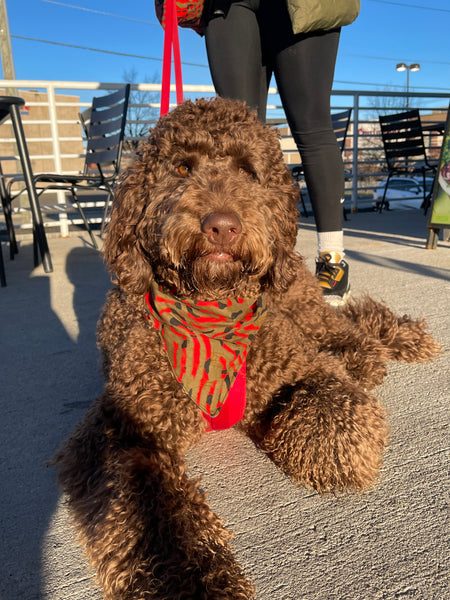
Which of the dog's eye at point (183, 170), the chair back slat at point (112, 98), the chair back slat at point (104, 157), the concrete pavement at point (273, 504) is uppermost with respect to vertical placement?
the chair back slat at point (112, 98)

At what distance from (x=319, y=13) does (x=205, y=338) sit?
1.89 metres

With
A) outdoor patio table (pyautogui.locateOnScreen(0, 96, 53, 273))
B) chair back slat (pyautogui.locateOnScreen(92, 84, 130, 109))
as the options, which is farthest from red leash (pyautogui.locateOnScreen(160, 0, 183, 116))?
chair back slat (pyautogui.locateOnScreen(92, 84, 130, 109))

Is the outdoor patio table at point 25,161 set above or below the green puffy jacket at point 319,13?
below

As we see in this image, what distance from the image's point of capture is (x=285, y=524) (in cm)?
132

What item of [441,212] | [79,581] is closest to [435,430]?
[79,581]

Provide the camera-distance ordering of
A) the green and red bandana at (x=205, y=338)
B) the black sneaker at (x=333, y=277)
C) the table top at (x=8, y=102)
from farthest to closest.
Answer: the table top at (x=8, y=102) → the black sneaker at (x=333, y=277) → the green and red bandana at (x=205, y=338)

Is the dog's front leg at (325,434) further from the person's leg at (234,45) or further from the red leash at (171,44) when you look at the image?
the person's leg at (234,45)

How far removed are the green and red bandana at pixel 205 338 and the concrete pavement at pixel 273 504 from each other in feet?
0.94

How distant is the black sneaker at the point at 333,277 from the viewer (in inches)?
115

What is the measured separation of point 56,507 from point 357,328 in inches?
67.3

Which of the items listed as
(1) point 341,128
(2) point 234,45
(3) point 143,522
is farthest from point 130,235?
(1) point 341,128

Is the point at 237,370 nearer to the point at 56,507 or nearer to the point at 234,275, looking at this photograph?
the point at 234,275

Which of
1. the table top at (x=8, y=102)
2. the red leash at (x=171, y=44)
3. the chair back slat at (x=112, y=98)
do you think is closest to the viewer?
the red leash at (x=171, y=44)

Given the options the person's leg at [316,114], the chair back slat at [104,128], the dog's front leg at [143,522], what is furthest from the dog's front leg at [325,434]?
the chair back slat at [104,128]
